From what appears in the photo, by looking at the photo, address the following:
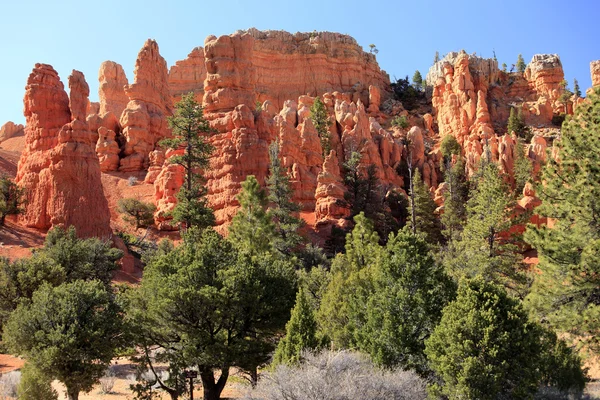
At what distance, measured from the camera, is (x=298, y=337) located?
17.0 m

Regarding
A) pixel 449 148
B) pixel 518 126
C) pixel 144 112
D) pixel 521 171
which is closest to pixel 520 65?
pixel 518 126

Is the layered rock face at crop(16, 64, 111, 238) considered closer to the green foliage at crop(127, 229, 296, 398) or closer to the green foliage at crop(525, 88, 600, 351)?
the green foliage at crop(127, 229, 296, 398)

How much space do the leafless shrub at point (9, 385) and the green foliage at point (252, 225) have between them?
1347cm

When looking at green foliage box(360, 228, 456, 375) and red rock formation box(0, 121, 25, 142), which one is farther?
red rock formation box(0, 121, 25, 142)

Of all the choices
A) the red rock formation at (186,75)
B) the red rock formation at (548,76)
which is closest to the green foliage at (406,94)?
the red rock formation at (548,76)

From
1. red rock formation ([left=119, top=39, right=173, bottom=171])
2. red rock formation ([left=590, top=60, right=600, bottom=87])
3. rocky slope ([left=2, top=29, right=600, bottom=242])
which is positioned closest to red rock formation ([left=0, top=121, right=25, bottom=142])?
rocky slope ([left=2, top=29, right=600, bottom=242])

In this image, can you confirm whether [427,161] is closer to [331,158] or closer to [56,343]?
[331,158]

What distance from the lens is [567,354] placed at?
66.3 feet

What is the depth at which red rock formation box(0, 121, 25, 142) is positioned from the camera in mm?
81438

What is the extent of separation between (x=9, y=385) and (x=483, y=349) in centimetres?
1716

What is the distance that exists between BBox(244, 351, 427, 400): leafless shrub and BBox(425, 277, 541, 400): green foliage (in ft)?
3.74

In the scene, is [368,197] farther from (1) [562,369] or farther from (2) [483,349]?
(2) [483,349]

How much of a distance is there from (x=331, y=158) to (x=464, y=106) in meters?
29.4

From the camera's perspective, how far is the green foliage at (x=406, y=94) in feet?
283
